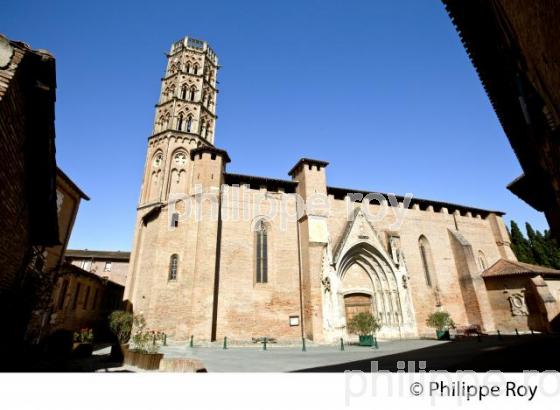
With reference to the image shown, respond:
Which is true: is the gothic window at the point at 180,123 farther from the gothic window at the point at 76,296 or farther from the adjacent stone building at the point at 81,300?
the gothic window at the point at 76,296

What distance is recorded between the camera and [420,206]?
82.2ft

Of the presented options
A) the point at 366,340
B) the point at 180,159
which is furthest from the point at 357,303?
the point at 180,159

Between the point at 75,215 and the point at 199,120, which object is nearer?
the point at 75,215

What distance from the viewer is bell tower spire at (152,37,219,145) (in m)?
25.4

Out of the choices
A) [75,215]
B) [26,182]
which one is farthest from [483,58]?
[75,215]

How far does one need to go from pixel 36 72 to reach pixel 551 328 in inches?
1088

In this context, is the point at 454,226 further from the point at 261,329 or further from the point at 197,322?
the point at 197,322

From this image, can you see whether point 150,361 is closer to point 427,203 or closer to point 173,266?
point 173,266

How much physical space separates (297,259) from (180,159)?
1303cm

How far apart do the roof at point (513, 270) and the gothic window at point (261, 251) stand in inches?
706

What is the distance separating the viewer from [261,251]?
18.9 meters

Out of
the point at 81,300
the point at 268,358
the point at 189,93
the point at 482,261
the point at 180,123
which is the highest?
the point at 189,93

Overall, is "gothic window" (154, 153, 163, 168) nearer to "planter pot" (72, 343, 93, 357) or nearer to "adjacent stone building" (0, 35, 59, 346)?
"planter pot" (72, 343, 93, 357)
